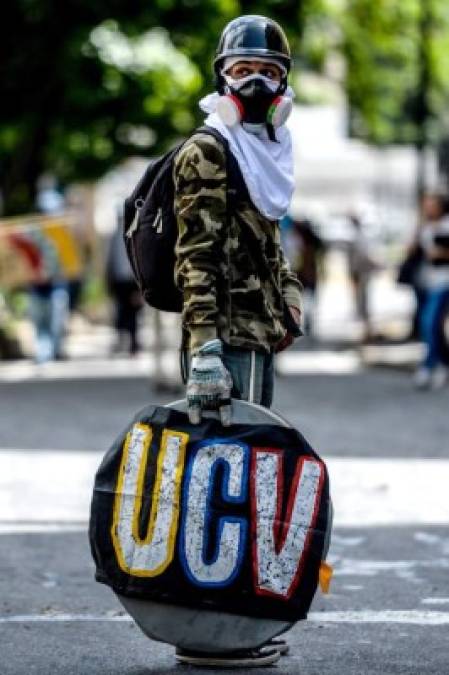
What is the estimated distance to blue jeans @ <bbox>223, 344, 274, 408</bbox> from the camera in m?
6.56

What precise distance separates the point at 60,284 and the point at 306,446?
14868mm

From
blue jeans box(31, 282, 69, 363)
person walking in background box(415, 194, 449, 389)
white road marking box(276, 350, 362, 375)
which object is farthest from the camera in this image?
blue jeans box(31, 282, 69, 363)

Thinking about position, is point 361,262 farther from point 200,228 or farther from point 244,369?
point 200,228

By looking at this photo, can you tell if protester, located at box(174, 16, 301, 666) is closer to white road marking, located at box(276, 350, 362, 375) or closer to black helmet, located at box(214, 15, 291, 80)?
black helmet, located at box(214, 15, 291, 80)

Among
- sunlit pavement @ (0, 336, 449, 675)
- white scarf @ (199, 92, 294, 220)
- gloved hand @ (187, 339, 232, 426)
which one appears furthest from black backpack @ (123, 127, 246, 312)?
sunlit pavement @ (0, 336, 449, 675)

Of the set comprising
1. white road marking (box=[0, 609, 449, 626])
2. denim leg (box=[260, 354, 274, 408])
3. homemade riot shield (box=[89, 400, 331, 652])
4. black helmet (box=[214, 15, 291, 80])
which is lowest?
white road marking (box=[0, 609, 449, 626])

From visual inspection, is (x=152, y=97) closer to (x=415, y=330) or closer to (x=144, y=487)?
(x=415, y=330)

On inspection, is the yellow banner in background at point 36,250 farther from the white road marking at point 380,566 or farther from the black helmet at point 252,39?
the black helmet at point 252,39

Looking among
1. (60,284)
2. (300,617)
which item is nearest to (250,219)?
(300,617)

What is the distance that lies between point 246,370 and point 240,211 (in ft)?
1.55

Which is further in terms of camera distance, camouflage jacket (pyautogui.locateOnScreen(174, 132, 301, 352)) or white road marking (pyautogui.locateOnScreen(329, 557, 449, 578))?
white road marking (pyautogui.locateOnScreen(329, 557, 449, 578))

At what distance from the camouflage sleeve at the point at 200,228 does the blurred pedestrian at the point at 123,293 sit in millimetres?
16312

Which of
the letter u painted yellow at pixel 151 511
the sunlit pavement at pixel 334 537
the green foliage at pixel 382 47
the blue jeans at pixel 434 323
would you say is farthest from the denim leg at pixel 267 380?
the green foliage at pixel 382 47

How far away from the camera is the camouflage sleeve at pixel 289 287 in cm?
684
